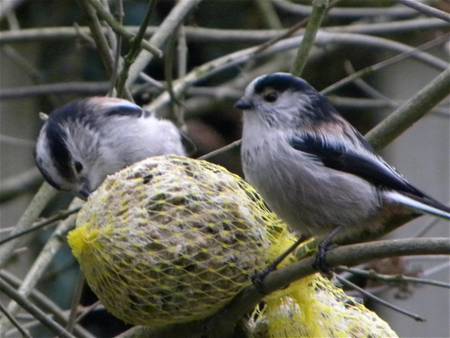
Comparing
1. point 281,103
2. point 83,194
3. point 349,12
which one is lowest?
point 83,194

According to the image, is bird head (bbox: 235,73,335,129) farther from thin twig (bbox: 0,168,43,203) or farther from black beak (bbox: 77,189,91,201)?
thin twig (bbox: 0,168,43,203)

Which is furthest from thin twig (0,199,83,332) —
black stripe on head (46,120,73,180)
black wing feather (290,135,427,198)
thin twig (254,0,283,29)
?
thin twig (254,0,283,29)

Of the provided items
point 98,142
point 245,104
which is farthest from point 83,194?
point 245,104

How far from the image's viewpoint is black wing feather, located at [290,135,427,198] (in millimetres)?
2873

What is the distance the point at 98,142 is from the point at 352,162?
120cm

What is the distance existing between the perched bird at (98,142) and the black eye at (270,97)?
28.2 inches

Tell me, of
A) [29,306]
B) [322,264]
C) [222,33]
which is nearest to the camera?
[322,264]

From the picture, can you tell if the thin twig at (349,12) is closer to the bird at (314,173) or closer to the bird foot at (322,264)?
the bird at (314,173)

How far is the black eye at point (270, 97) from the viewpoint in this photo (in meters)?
3.00

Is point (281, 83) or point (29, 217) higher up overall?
point (281, 83)

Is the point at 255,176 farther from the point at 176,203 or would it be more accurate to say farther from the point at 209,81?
the point at 209,81

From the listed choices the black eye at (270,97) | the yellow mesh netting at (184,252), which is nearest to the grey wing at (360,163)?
the black eye at (270,97)

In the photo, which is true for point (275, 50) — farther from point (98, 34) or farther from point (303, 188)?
point (303, 188)

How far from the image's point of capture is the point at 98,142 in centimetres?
374
